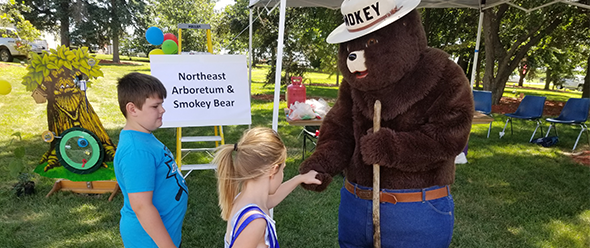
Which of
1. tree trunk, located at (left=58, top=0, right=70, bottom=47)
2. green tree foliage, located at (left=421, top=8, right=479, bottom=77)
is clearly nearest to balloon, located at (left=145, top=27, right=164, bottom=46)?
green tree foliage, located at (left=421, top=8, right=479, bottom=77)

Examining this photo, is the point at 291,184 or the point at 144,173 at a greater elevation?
the point at 144,173

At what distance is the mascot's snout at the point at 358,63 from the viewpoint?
150cm

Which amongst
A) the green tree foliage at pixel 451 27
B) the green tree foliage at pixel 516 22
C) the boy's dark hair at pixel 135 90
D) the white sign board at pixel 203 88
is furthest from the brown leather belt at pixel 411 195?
the green tree foliage at pixel 451 27

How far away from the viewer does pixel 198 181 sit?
433cm

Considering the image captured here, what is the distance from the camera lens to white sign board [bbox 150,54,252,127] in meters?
3.76

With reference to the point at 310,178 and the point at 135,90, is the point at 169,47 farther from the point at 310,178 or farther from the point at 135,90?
the point at 310,178

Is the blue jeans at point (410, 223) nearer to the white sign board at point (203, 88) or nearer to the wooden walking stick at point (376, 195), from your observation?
the wooden walking stick at point (376, 195)

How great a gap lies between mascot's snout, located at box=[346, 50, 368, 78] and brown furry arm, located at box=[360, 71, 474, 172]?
0.98 ft

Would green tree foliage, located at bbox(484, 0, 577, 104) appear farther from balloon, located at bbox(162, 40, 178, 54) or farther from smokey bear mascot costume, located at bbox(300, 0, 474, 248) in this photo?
smokey bear mascot costume, located at bbox(300, 0, 474, 248)

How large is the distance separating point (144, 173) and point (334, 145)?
0.95 meters

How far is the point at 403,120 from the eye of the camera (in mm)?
1522

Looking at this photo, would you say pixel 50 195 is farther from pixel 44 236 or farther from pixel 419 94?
pixel 419 94

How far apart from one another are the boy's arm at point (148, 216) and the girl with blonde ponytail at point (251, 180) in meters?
0.28

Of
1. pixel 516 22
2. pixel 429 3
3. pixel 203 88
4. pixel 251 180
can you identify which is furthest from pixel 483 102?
pixel 251 180
